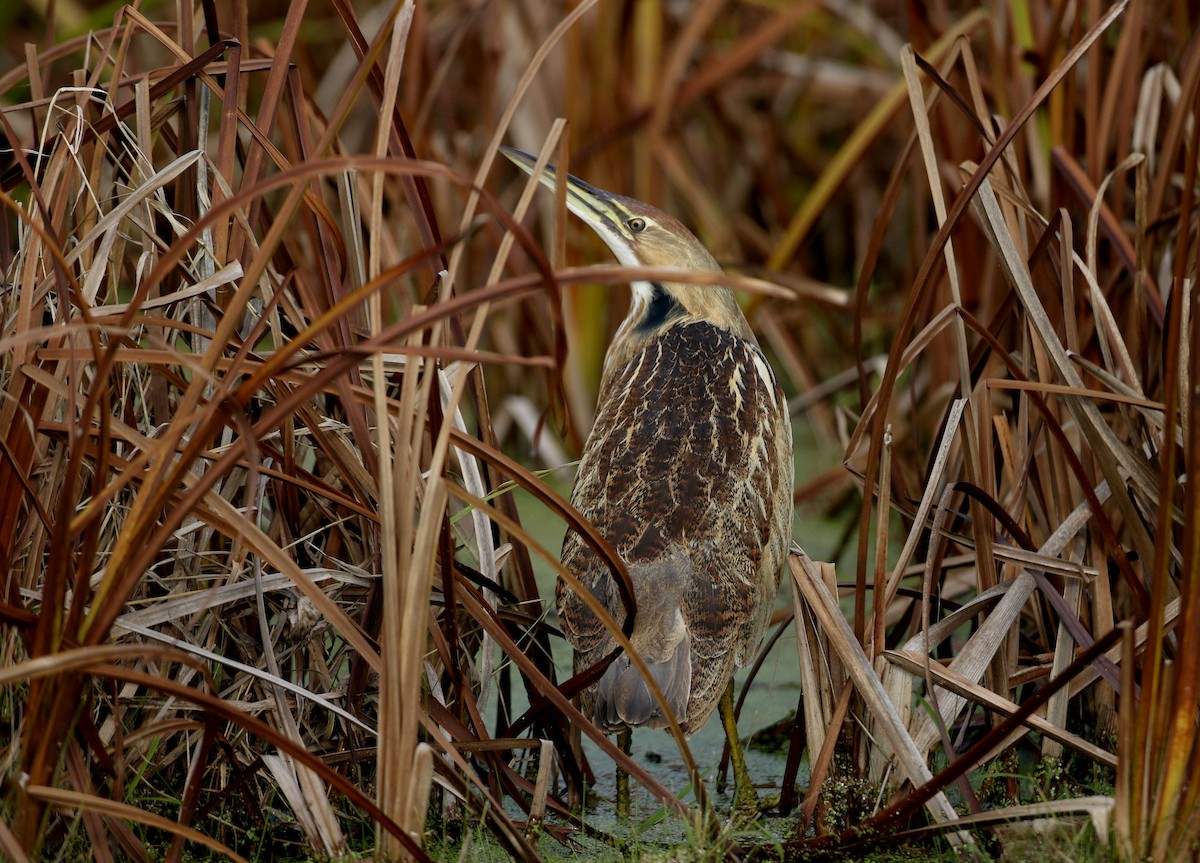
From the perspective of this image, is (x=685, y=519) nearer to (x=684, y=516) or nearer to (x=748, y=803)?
(x=684, y=516)

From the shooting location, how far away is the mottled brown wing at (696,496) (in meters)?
1.86

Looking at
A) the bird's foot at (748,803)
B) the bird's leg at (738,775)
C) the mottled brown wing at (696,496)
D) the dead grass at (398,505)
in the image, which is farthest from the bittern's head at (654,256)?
the bird's foot at (748,803)

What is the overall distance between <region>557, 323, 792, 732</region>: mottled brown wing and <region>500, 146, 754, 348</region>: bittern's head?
0.16m

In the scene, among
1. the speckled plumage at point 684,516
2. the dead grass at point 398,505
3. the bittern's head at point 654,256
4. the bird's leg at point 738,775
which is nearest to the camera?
the dead grass at point 398,505

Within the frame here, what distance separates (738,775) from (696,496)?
416 mm

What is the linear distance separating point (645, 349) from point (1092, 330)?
2.57 ft

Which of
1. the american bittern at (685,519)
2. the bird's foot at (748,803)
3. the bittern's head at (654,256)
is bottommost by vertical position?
the bird's foot at (748,803)

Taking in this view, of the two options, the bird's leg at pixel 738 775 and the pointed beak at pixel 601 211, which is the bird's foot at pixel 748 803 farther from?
the pointed beak at pixel 601 211

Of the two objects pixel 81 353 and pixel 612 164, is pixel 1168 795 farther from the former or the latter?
pixel 612 164

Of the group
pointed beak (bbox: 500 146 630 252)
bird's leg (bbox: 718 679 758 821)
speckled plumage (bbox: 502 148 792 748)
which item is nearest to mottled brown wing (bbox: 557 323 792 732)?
speckled plumage (bbox: 502 148 792 748)

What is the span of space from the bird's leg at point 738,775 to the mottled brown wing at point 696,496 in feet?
0.45

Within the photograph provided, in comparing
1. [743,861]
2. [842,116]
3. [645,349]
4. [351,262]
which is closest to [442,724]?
[743,861]

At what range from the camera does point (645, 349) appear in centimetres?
222

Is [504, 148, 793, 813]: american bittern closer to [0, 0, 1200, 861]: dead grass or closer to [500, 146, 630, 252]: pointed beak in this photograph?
[0, 0, 1200, 861]: dead grass
